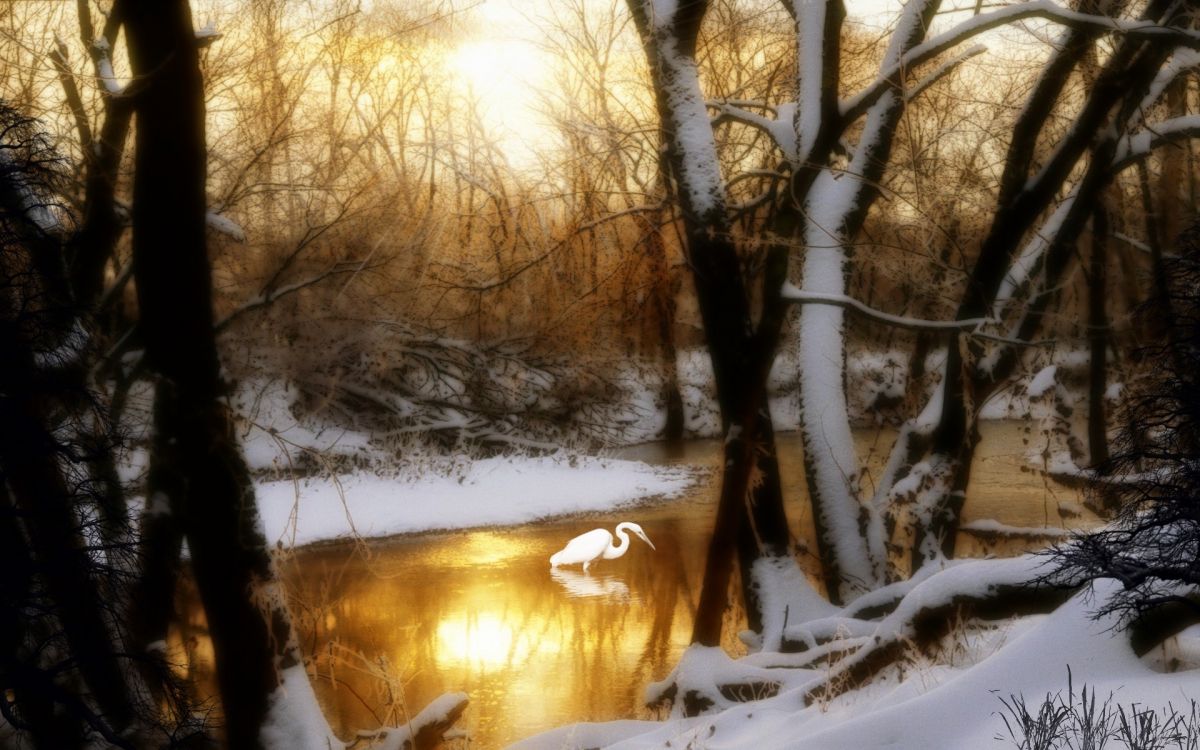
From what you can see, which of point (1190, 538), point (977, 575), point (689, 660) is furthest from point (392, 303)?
point (1190, 538)

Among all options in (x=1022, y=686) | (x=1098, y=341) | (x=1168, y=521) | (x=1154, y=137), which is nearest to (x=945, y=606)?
(x=1022, y=686)

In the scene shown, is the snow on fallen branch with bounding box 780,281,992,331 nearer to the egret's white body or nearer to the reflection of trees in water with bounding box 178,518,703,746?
the reflection of trees in water with bounding box 178,518,703,746

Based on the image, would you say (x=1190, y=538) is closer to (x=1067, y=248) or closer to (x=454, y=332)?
(x=1067, y=248)

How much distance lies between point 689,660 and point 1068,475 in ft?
20.8

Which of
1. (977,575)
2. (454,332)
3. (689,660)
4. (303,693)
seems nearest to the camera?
(977,575)

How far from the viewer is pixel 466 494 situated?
19.4 meters

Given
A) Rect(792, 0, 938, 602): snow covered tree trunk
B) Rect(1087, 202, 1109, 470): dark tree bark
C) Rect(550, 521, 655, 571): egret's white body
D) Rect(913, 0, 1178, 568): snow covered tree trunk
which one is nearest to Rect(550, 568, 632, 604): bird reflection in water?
Rect(550, 521, 655, 571): egret's white body

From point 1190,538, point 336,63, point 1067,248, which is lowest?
point 1190,538

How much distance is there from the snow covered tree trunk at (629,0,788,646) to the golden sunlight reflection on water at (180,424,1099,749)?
5.02 feet

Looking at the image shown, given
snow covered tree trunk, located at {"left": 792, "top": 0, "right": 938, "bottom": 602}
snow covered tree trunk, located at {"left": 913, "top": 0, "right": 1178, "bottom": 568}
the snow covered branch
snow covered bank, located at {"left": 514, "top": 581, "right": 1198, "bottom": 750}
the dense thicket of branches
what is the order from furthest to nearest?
snow covered tree trunk, located at {"left": 792, "top": 0, "right": 938, "bottom": 602} < snow covered tree trunk, located at {"left": 913, "top": 0, "right": 1178, "bottom": 568} < the snow covered branch < snow covered bank, located at {"left": 514, "top": 581, "right": 1198, "bottom": 750} < the dense thicket of branches

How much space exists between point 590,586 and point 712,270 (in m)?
5.98

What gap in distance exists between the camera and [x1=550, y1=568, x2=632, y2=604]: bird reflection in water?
13.1 meters

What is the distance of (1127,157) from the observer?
8.84 meters

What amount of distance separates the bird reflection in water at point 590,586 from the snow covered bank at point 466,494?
4262mm
